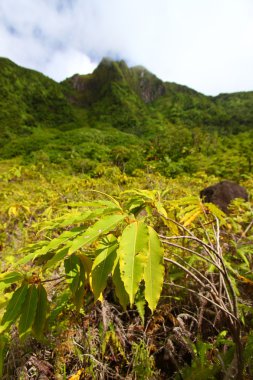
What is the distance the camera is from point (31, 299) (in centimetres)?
93

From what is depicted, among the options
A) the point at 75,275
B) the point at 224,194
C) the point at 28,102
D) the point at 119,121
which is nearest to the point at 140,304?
the point at 75,275

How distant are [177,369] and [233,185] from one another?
523cm

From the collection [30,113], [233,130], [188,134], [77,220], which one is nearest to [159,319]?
[77,220]

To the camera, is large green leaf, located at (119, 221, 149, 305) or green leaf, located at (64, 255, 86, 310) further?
green leaf, located at (64, 255, 86, 310)

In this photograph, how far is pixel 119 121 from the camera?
179 ft

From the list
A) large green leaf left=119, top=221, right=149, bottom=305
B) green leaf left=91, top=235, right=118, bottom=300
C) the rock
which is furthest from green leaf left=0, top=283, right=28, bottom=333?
the rock

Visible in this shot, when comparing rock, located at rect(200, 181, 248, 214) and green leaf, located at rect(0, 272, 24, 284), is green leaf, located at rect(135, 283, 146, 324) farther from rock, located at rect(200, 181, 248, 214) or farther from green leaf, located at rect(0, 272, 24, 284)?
rock, located at rect(200, 181, 248, 214)

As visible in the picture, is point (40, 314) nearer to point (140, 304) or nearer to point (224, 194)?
point (140, 304)

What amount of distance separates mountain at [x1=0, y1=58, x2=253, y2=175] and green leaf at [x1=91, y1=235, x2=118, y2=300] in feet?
61.8

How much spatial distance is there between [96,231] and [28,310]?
408mm

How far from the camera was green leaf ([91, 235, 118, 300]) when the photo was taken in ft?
2.50

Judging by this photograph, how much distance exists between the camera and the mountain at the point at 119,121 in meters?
26.5

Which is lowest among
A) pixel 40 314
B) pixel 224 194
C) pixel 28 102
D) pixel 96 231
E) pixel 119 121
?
pixel 224 194

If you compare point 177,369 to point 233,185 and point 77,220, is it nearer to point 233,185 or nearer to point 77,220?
point 77,220
